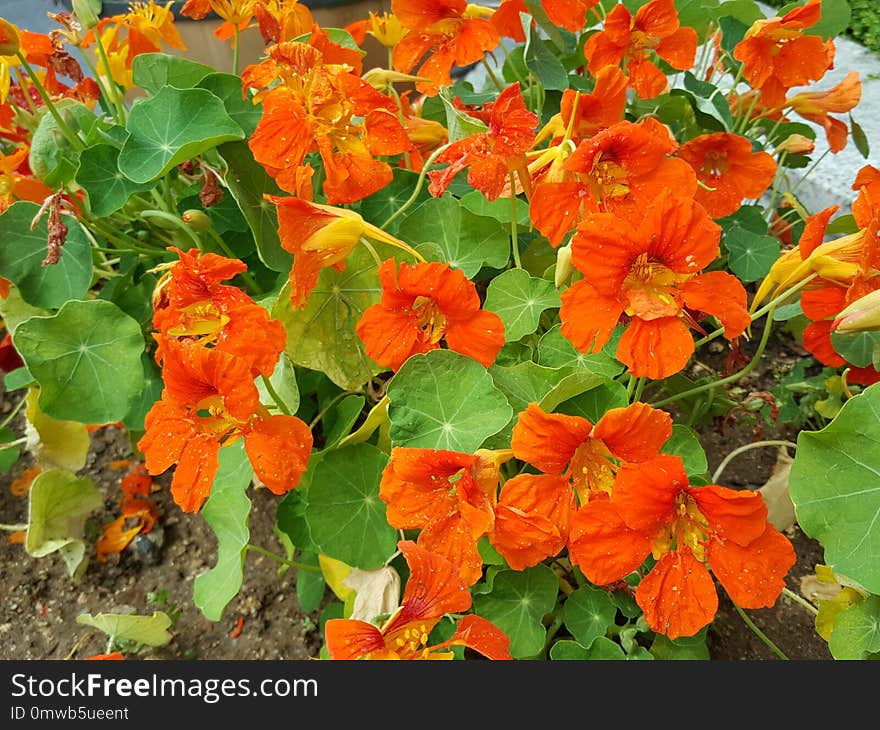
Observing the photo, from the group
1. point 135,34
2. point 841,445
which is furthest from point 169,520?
point 841,445

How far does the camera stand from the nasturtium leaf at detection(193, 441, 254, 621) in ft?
3.15

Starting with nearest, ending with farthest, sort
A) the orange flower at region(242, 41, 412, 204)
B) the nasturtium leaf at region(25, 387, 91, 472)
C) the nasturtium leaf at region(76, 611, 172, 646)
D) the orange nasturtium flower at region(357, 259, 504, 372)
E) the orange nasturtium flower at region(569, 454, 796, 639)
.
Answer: the orange nasturtium flower at region(569, 454, 796, 639) < the orange nasturtium flower at region(357, 259, 504, 372) < the orange flower at region(242, 41, 412, 204) < the nasturtium leaf at region(76, 611, 172, 646) < the nasturtium leaf at region(25, 387, 91, 472)

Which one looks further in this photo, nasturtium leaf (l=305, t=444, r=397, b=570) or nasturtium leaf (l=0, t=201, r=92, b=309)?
nasturtium leaf (l=0, t=201, r=92, b=309)

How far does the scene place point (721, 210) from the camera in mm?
1039

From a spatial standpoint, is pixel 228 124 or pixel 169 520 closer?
pixel 228 124

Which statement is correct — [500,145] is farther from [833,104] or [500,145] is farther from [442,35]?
[833,104]

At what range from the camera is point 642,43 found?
1015 millimetres

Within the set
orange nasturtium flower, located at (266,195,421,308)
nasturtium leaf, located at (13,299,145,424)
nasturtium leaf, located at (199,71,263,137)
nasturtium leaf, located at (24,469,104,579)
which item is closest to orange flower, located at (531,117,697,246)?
orange nasturtium flower, located at (266,195,421,308)

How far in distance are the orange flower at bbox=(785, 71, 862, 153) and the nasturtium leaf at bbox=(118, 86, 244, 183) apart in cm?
85

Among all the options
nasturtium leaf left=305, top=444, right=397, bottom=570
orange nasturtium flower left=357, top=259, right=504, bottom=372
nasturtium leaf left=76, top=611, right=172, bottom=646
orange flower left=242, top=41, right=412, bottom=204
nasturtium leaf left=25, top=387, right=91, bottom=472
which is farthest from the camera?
nasturtium leaf left=25, top=387, right=91, bottom=472

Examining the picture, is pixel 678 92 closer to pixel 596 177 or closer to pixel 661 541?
pixel 596 177

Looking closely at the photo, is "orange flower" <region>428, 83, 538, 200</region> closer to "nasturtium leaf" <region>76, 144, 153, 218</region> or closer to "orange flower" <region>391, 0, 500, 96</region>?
"orange flower" <region>391, 0, 500, 96</region>

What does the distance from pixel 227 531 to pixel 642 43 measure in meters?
0.84

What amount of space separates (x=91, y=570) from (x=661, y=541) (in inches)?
41.3
